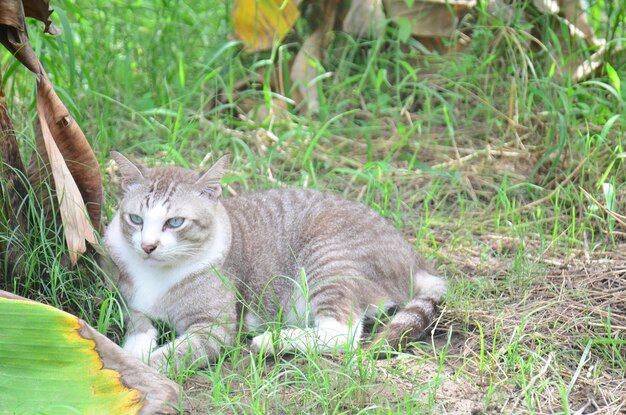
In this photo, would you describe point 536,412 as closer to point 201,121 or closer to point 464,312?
point 464,312

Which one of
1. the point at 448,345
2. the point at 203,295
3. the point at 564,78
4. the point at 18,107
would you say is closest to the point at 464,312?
the point at 448,345

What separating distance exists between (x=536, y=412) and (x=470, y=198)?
7.72 ft

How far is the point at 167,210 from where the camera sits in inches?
166

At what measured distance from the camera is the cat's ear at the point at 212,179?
4.36 metres

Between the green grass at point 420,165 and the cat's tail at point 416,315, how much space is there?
8 centimetres

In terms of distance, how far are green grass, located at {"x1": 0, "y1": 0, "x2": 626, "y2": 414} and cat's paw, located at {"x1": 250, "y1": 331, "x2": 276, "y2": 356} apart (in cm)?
7

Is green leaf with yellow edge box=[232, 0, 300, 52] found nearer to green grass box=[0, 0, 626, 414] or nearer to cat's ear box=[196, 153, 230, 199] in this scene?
green grass box=[0, 0, 626, 414]

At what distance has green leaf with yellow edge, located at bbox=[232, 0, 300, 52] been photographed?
20.2 feet

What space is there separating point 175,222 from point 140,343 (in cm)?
59

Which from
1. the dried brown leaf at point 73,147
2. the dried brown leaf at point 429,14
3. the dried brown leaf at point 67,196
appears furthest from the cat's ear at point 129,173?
the dried brown leaf at point 429,14

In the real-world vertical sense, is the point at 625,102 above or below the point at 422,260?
above

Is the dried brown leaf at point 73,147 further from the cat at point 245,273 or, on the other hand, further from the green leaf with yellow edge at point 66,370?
the green leaf with yellow edge at point 66,370

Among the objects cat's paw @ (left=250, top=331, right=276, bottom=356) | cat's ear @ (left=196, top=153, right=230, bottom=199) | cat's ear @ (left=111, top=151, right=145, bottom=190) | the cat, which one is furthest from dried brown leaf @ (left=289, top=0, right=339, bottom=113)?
cat's paw @ (left=250, top=331, right=276, bottom=356)

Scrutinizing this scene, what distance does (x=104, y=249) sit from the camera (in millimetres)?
4309
